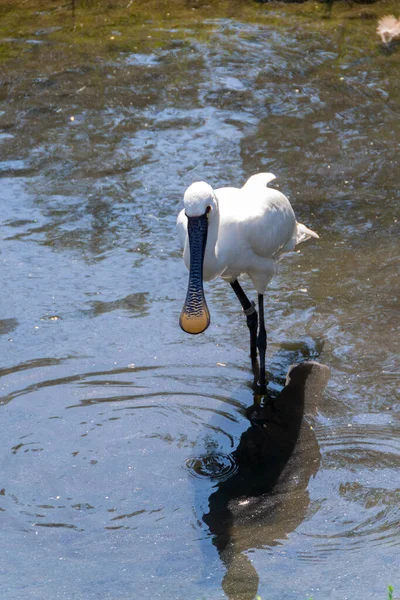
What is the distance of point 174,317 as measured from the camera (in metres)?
5.86

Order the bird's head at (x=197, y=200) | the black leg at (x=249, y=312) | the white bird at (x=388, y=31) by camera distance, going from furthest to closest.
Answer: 1. the white bird at (x=388, y=31)
2. the black leg at (x=249, y=312)
3. the bird's head at (x=197, y=200)

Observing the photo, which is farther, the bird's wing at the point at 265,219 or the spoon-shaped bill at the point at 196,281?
the bird's wing at the point at 265,219

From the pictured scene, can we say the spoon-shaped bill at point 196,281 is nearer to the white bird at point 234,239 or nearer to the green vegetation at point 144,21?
the white bird at point 234,239

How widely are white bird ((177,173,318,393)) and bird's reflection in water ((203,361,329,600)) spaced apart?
10.2 inches

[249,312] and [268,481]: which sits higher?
[249,312]

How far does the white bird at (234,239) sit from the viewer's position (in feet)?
14.7

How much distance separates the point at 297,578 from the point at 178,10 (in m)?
10.4

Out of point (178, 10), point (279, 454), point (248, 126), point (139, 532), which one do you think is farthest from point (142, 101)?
point (139, 532)

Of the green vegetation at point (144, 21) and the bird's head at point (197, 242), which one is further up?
the bird's head at point (197, 242)

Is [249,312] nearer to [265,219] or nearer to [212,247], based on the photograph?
[265,219]

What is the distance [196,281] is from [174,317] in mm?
1361

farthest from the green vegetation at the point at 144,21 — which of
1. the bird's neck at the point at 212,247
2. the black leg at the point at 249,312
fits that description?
the bird's neck at the point at 212,247

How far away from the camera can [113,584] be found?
11.8 ft

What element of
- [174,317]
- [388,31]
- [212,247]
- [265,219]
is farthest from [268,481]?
[388,31]
